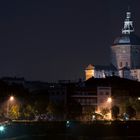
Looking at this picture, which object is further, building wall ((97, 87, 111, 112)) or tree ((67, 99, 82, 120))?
building wall ((97, 87, 111, 112))

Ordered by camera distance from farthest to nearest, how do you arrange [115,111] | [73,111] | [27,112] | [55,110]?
1. [115,111]
2. [73,111]
3. [55,110]
4. [27,112]

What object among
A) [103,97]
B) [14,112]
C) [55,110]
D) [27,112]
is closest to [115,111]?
[55,110]

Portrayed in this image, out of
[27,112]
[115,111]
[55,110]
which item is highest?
[115,111]

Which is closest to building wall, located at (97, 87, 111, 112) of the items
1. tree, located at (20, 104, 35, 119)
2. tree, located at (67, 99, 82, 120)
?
tree, located at (67, 99, 82, 120)

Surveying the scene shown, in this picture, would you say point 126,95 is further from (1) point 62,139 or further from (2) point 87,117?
(1) point 62,139

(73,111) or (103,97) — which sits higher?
(103,97)

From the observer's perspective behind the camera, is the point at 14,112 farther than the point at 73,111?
No

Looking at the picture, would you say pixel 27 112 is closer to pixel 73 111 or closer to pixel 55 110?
pixel 55 110

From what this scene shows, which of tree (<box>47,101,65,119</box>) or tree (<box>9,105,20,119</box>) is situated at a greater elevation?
tree (<box>47,101,65,119</box>)

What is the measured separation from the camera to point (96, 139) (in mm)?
67812

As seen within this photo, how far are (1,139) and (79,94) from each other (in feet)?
388

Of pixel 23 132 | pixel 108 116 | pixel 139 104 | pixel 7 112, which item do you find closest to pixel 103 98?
pixel 108 116

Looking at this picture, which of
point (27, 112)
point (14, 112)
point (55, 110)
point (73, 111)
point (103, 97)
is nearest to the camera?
point (14, 112)

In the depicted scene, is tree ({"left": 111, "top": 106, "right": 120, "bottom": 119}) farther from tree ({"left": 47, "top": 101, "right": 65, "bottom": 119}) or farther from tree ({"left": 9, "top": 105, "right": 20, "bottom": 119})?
tree ({"left": 9, "top": 105, "right": 20, "bottom": 119})
